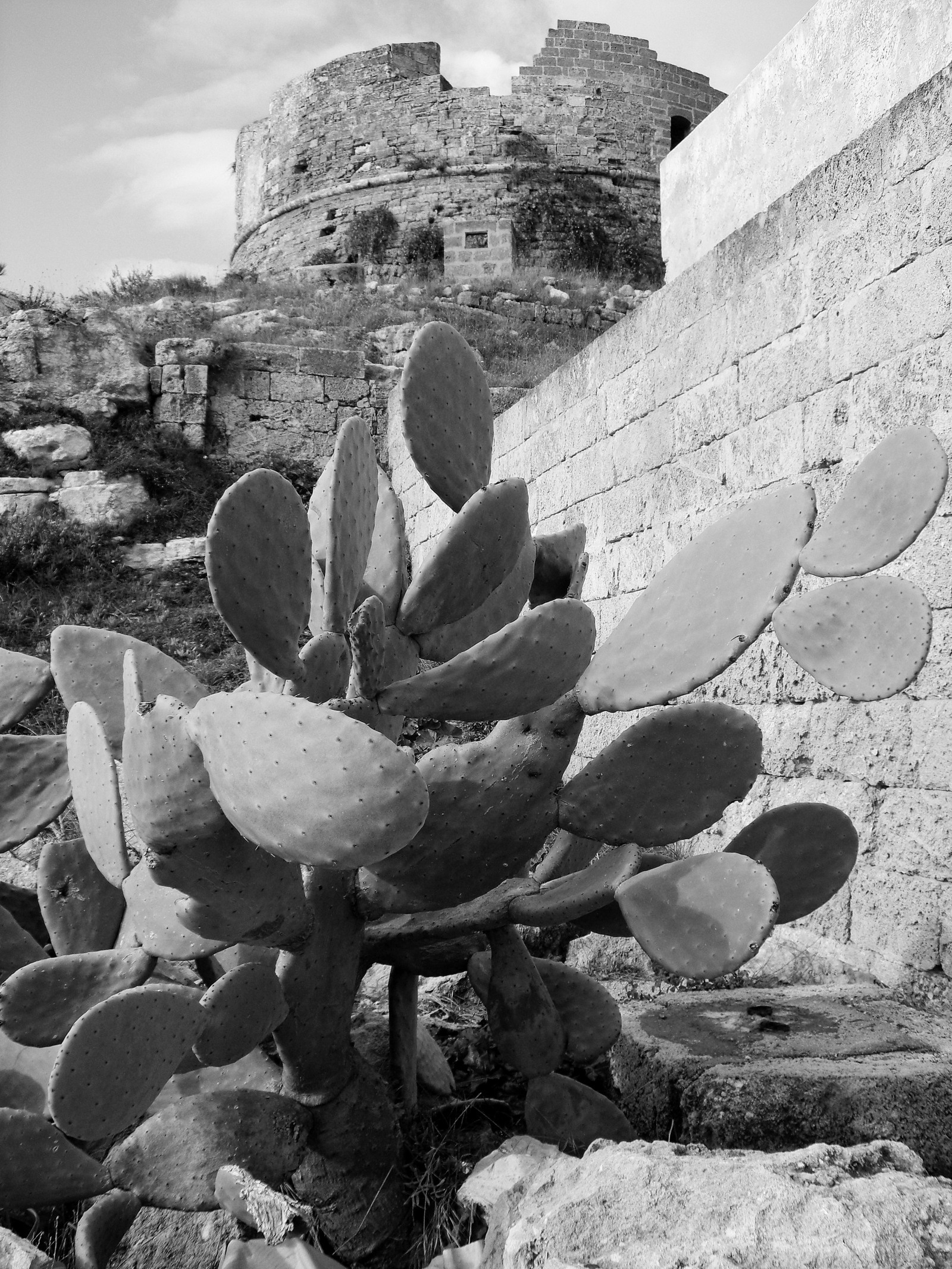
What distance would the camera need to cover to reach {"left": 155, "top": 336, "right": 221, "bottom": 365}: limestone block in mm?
8055

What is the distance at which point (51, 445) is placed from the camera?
7.45 m

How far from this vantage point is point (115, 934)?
73.4 inches

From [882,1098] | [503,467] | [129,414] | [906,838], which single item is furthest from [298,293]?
[882,1098]

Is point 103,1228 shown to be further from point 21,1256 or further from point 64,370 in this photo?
point 64,370

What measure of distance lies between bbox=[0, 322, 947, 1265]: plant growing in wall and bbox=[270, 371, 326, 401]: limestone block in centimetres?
667

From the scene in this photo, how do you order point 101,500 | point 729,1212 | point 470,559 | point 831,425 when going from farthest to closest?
1. point 101,500
2. point 831,425
3. point 470,559
4. point 729,1212

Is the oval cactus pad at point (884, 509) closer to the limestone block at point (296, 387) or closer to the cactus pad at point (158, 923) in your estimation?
the cactus pad at point (158, 923)

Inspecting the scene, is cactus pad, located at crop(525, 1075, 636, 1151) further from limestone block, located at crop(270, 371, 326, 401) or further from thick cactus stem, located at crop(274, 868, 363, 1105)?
limestone block, located at crop(270, 371, 326, 401)

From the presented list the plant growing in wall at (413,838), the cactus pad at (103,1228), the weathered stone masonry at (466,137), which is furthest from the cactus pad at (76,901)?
the weathered stone masonry at (466,137)

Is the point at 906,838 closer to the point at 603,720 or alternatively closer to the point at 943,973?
the point at 943,973

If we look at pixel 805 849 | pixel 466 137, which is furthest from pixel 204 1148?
pixel 466 137

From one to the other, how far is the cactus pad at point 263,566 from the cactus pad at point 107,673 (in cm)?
39

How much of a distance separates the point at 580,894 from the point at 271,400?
7225 millimetres

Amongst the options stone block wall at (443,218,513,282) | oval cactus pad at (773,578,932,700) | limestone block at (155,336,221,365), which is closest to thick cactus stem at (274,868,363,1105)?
oval cactus pad at (773,578,932,700)
